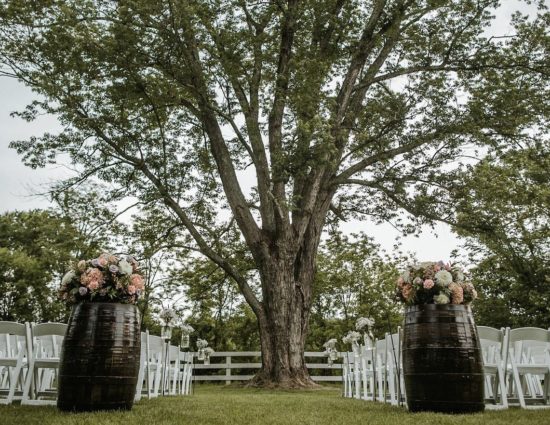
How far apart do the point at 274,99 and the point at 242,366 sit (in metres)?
9.67

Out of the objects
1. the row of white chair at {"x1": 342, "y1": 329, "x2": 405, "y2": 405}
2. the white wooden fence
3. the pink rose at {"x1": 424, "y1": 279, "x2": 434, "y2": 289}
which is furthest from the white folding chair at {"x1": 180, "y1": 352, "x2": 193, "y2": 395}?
the pink rose at {"x1": 424, "y1": 279, "x2": 434, "y2": 289}

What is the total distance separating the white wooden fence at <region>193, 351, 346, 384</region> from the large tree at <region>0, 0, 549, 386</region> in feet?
16.7

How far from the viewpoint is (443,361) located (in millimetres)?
5926

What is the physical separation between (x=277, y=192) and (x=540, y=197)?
774 centimetres

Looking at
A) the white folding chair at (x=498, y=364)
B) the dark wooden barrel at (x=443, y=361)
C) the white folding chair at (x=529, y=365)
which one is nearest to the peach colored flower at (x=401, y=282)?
the dark wooden barrel at (x=443, y=361)

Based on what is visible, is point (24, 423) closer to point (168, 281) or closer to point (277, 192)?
point (277, 192)

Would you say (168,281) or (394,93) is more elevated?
(394,93)

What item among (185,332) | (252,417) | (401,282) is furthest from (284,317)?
(252,417)

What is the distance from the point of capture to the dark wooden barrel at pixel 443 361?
5844 millimetres

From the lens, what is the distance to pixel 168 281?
21.3 metres

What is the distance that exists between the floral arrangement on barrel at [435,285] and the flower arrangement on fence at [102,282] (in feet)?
10.4

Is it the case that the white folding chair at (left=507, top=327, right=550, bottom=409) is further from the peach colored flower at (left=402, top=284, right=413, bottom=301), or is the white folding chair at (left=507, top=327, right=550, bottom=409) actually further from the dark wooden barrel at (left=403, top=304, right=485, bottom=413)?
the peach colored flower at (left=402, top=284, right=413, bottom=301)

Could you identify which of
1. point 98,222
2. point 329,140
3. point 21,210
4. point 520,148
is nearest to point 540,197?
point 520,148

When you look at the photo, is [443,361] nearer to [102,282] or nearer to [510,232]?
[102,282]
